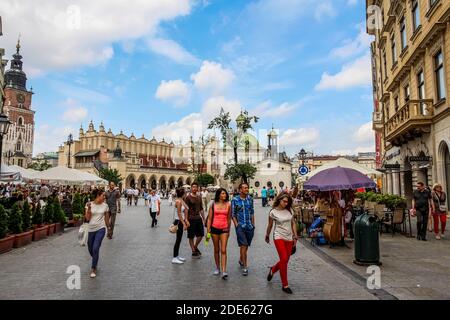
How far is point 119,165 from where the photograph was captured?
77.8 m

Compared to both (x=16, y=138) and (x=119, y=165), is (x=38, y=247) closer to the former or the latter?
(x=119, y=165)

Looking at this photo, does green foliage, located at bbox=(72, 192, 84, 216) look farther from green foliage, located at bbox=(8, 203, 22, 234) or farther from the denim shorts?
the denim shorts

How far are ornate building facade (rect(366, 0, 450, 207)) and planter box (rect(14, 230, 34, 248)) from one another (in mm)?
16831

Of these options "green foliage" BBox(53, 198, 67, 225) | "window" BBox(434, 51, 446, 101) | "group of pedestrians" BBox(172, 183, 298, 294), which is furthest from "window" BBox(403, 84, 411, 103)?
"green foliage" BBox(53, 198, 67, 225)

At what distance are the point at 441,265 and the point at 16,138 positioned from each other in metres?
120

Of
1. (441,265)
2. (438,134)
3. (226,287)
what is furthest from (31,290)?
(438,134)

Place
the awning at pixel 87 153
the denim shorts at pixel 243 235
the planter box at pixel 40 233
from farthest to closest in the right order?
the awning at pixel 87 153 → the planter box at pixel 40 233 → the denim shorts at pixel 243 235

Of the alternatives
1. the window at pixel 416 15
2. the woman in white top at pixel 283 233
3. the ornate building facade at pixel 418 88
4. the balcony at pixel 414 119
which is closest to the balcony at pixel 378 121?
the ornate building facade at pixel 418 88

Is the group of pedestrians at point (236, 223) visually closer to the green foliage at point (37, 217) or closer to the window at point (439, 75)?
the green foliage at point (37, 217)

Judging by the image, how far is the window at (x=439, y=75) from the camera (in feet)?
54.3

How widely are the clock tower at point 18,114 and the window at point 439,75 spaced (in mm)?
105058

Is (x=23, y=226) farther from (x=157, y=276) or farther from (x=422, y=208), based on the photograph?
(x=422, y=208)

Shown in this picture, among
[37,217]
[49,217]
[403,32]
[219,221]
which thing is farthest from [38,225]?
[403,32]
